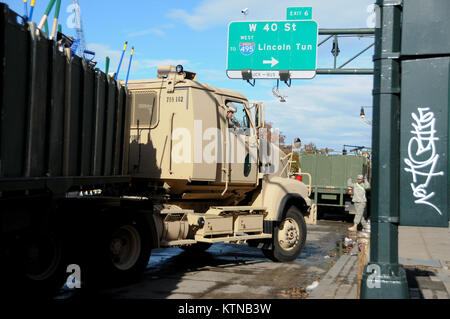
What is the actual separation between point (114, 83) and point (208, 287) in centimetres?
332

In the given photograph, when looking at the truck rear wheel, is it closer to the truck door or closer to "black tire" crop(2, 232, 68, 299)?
"black tire" crop(2, 232, 68, 299)

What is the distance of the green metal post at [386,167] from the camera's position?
460 centimetres

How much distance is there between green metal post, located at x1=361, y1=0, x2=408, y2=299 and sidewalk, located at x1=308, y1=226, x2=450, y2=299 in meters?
2.17

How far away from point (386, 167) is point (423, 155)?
13.8 inches

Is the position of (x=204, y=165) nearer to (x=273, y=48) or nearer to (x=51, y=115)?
(x=51, y=115)

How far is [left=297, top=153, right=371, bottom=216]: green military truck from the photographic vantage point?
2128 centimetres

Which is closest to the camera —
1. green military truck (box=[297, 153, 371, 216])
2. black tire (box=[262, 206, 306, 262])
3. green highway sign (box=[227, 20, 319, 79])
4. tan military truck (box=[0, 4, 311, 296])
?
tan military truck (box=[0, 4, 311, 296])

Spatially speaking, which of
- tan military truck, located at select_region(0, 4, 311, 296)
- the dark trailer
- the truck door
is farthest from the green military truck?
the dark trailer

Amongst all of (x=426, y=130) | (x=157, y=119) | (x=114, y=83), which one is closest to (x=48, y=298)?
(x=114, y=83)

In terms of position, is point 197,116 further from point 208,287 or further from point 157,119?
point 208,287

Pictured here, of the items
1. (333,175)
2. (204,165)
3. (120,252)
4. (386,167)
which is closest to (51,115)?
(120,252)

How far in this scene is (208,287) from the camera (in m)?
7.76

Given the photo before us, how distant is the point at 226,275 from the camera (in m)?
8.81

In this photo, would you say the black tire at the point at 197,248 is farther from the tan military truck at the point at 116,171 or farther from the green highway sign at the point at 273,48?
the green highway sign at the point at 273,48
